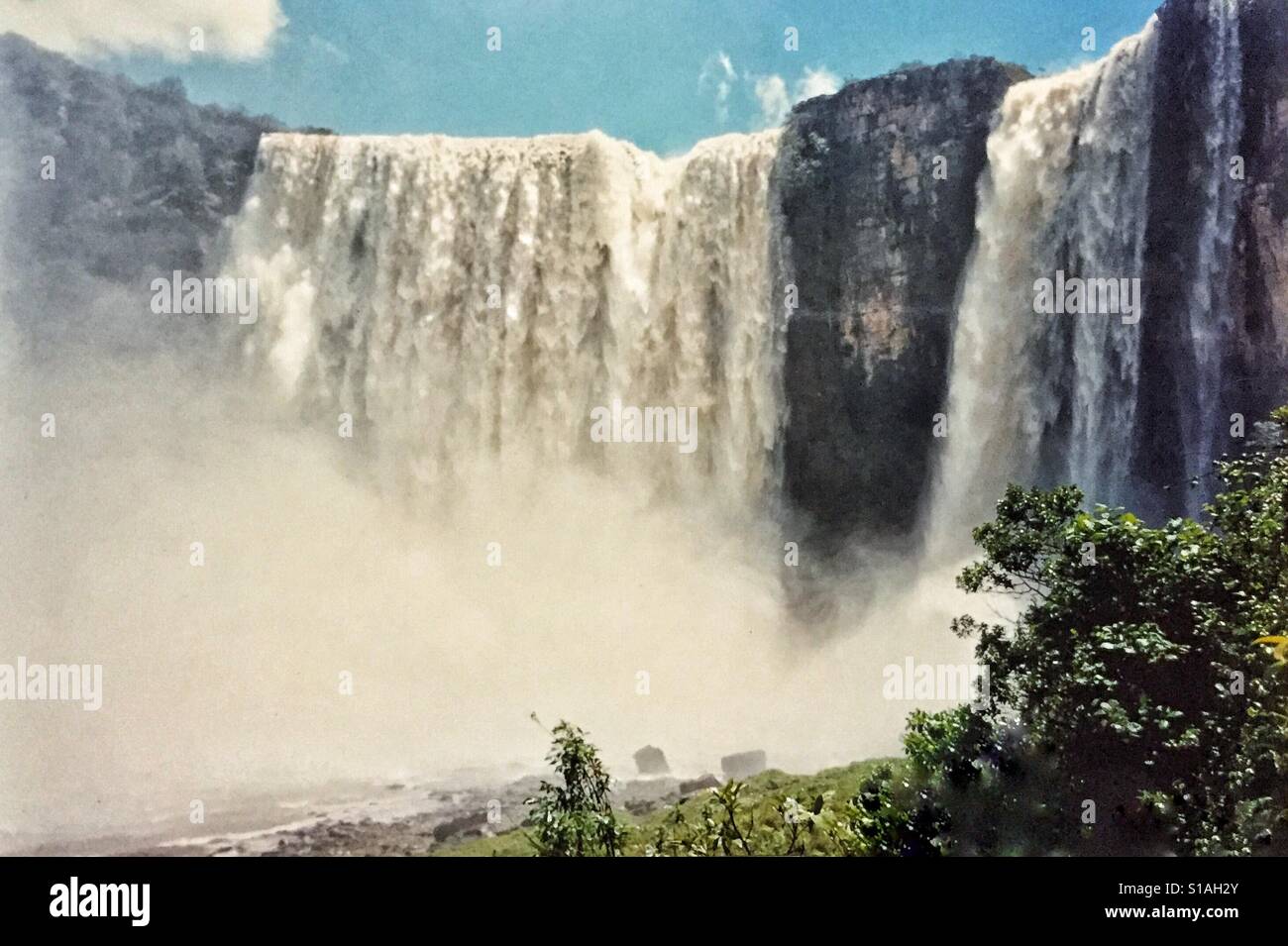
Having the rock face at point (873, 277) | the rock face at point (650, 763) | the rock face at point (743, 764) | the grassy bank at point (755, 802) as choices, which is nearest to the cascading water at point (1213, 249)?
the rock face at point (873, 277)

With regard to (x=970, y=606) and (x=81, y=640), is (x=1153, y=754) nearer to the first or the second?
(x=970, y=606)

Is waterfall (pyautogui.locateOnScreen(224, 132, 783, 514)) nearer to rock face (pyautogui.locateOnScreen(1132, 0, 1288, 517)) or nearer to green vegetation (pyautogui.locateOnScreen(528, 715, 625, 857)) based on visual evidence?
green vegetation (pyautogui.locateOnScreen(528, 715, 625, 857))

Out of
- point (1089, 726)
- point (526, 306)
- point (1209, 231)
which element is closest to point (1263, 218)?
point (1209, 231)

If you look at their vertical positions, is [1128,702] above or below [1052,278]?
below

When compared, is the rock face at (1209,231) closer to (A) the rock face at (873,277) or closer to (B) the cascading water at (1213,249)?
(B) the cascading water at (1213,249)

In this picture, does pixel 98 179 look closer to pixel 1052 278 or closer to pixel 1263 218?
pixel 1052 278

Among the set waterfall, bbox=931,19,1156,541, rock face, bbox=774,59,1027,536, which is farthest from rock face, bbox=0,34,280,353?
waterfall, bbox=931,19,1156,541
